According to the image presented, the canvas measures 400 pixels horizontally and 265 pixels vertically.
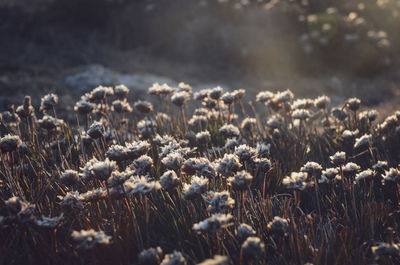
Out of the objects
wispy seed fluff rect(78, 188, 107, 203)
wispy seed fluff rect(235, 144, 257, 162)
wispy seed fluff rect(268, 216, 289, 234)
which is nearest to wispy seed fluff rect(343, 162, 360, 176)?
wispy seed fluff rect(235, 144, 257, 162)

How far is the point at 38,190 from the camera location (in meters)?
2.78

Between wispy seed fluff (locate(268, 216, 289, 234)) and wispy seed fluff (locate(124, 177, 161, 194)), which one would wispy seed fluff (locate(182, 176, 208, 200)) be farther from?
wispy seed fluff (locate(268, 216, 289, 234))

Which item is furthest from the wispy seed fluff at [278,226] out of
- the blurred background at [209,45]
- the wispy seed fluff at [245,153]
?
the blurred background at [209,45]

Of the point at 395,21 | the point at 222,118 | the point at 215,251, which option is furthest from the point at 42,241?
the point at 395,21

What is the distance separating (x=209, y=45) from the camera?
11133 millimetres

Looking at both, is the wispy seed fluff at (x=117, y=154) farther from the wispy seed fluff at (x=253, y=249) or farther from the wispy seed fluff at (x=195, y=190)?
the wispy seed fluff at (x=253, y=249)

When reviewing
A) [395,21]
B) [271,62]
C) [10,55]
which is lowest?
[271,62]

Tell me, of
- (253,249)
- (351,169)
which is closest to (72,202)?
(253,249)

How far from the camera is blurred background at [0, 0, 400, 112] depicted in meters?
8.95

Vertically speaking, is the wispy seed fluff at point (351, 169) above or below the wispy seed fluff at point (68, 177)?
below

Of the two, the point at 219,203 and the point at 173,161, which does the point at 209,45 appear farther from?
the point at 219,203

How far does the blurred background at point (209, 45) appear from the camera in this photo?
29.4 feet

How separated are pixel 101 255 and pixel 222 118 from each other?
2.66m

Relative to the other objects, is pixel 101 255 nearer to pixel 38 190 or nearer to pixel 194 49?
pixel 38 190
